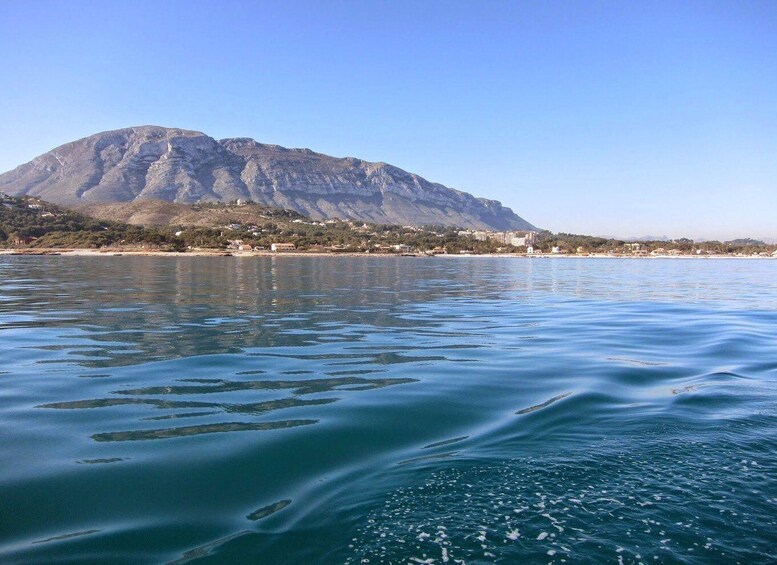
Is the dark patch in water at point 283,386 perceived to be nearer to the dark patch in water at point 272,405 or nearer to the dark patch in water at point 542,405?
the dark patch in water at point 272,405

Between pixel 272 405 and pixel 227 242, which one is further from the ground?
pixel 227 242

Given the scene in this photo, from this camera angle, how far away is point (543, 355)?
1252 cm

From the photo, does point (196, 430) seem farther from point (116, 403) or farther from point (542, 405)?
point (542, 405)

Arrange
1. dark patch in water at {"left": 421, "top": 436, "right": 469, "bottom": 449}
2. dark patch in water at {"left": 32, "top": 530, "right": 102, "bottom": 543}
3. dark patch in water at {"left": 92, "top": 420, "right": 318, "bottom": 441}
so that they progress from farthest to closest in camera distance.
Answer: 1. dark patch in water at {"left": 92, "top": 420, "right": 318, "bottom": 441}
2. dark patch in water at {"left": 421, "top": 436, "right": 469, "bottom": 449}
3. dark patch in water at {"left": 32, "top": 530, "right": 102, "bottom": 543}

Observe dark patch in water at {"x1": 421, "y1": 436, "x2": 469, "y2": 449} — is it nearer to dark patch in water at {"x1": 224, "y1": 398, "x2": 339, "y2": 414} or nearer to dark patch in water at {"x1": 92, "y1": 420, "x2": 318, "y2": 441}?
dark patch in water at {"x1": 92, "y1": 420, "x2": 318, "y2": 441}

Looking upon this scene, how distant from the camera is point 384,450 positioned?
646 cm

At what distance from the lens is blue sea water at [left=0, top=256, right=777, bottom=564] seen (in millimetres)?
4500

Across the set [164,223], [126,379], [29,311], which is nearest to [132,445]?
[126,379]

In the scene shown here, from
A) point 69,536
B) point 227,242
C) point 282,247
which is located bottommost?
point 69,536

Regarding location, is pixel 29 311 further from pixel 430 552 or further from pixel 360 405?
pixel 430 552

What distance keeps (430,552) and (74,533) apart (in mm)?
2875

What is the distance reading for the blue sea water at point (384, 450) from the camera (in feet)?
14.8

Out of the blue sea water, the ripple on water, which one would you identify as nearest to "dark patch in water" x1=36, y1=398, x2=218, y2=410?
the blue sea water

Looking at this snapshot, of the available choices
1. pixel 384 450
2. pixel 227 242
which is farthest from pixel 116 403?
pixel 227 242
